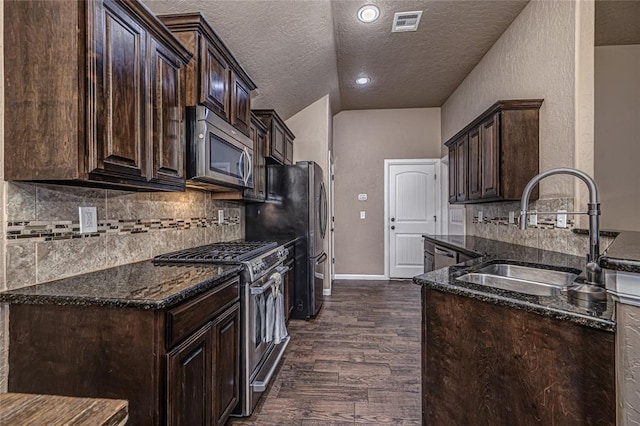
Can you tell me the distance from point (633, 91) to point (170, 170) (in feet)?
13.5

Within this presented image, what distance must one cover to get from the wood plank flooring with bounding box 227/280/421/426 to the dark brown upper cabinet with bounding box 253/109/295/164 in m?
1.79

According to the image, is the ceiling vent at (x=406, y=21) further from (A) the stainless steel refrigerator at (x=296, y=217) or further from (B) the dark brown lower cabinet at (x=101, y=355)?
(B) the dark brown lower cabinet at (x=101, y=355)

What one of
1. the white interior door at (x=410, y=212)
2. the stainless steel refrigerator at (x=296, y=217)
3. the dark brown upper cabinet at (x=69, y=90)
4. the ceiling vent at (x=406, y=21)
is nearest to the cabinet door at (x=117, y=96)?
the dark brown upper cabinet at (x=69, y=90)

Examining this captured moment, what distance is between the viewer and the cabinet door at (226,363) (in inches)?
61.9

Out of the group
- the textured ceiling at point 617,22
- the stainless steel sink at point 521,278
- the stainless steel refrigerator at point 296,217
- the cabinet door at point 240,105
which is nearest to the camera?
the stainless steel sink at point 521,278

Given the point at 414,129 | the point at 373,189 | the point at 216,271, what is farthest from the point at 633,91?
the point at 216,271

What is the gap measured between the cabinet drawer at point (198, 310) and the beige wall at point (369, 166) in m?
3.94

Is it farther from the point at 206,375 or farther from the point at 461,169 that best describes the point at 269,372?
the point at 461,169

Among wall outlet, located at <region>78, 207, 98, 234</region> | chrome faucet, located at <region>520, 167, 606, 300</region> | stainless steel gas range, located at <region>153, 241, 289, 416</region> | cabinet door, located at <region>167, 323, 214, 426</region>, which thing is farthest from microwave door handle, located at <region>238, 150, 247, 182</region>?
chrome faucet, located at <region>520, 167, 606, 300</region>

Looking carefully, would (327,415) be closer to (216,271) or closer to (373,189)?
(216,271)

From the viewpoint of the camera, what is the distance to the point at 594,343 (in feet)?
3.08

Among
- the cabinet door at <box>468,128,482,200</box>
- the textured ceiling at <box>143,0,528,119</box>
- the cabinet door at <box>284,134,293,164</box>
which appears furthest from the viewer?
the cabinet door at <box>284,134,293,164</box>

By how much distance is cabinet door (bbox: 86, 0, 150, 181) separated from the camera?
118 centimetres

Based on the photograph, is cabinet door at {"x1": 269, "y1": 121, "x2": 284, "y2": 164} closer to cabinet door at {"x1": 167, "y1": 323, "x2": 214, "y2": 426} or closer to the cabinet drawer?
the cabinet drawer
